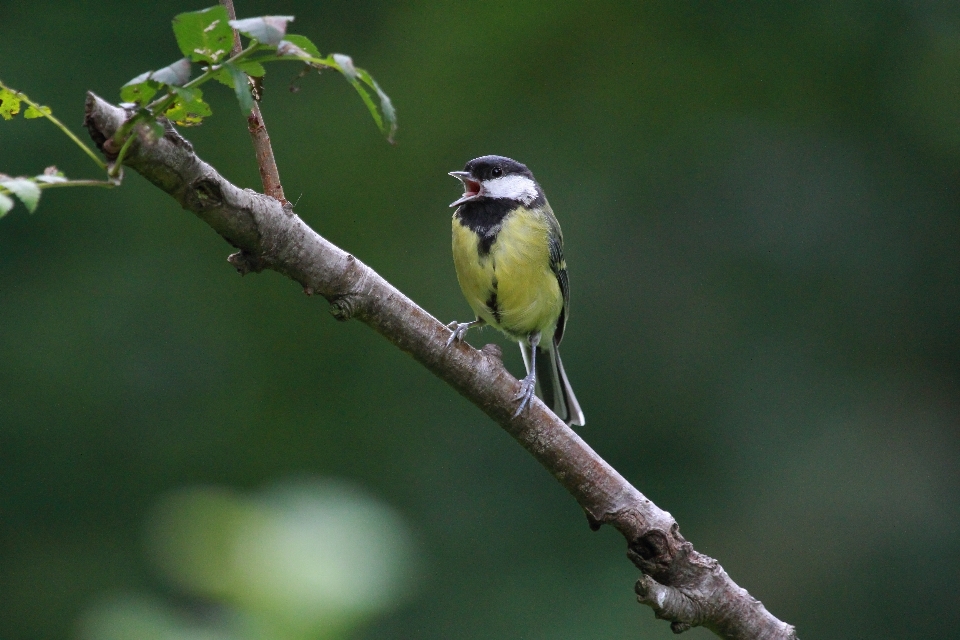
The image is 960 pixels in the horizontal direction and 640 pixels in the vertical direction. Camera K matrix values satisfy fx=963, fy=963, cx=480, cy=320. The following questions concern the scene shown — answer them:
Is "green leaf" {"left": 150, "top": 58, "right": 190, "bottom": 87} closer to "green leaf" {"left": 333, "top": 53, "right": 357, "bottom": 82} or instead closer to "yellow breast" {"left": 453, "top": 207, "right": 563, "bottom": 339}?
"green leaf" {"left": 333, "top": 53, "right": 357, "bottom": 82}

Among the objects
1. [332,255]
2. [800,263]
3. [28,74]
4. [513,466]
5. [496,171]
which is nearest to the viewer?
[332,255]

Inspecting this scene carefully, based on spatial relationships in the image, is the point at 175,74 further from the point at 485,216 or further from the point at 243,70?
the point at 485,216

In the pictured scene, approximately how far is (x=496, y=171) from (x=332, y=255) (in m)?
1.69

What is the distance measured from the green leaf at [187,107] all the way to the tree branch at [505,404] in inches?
7.8

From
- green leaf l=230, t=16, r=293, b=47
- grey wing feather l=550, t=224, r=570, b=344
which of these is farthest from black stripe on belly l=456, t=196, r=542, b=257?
green leaf l=230, t=16, r=293, b=47

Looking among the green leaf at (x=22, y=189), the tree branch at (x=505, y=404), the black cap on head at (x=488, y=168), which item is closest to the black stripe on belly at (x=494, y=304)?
the black cap on head at (x=488, y=168)

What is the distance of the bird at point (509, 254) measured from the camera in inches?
131

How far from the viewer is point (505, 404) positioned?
229 cm

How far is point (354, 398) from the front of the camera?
5.40 metres

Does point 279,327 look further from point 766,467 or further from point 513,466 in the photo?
point 766,467

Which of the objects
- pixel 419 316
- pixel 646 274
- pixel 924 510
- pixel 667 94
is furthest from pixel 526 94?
pixel 419 316

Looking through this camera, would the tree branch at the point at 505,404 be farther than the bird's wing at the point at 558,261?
No

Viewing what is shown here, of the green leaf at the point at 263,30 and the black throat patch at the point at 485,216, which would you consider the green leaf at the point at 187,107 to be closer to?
the green leaf at the point at 263,30

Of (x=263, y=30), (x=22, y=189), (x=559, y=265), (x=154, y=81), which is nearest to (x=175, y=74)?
(x=154, y=81)
